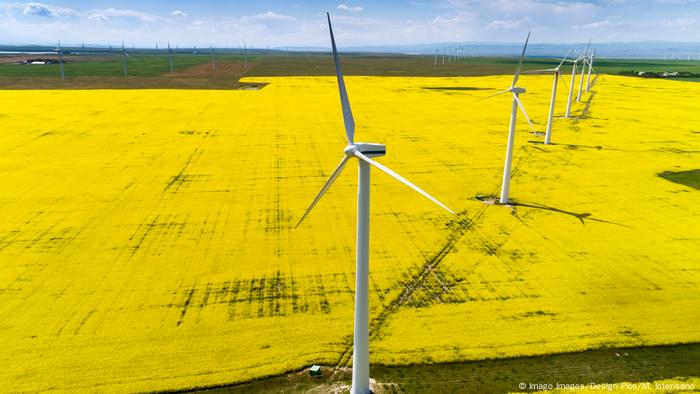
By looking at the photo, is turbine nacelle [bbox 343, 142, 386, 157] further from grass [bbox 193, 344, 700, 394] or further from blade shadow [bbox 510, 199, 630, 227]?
blade shadow [bbox 510, 199, 630, 227]

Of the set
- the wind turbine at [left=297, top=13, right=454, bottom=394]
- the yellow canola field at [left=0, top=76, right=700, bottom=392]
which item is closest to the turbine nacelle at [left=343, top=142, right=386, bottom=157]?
the wind turbine at [left=297, top=13, right=454, bottom=394]

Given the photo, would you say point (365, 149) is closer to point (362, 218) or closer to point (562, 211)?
point (362, 218)

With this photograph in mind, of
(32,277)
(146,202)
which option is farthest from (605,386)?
A: (146,202)

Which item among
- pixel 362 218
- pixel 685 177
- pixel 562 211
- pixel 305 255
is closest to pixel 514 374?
pixel 362 218

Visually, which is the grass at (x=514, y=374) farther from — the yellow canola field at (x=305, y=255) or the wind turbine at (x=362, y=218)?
the wind turbine at (x=362, y=218)

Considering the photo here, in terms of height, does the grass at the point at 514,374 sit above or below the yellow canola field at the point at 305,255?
below

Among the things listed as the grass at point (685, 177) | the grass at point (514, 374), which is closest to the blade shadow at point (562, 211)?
the grass at point (514, 374)

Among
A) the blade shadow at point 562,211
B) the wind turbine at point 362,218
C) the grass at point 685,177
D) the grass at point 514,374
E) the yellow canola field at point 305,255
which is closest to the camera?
the wind turbine at point 362,218

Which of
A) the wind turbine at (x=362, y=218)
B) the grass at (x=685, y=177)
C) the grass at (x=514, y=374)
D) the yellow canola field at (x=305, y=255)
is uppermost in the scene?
the wind turbine at (x=362, y=218)
